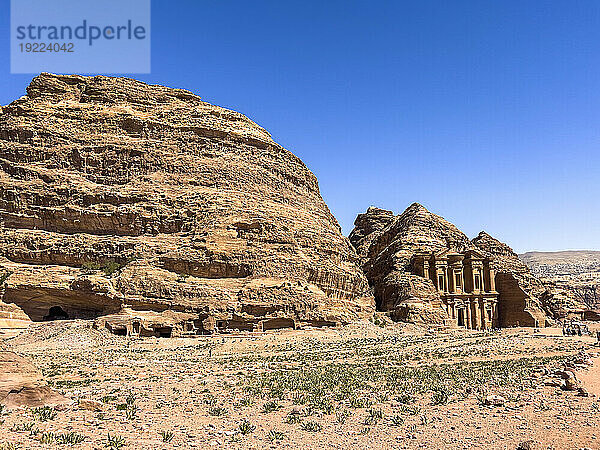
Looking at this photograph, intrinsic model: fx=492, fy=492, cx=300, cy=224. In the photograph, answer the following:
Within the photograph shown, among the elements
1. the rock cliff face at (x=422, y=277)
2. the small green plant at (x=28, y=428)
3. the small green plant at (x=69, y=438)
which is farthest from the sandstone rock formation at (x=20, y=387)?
the rock cliff face at (x=422, y=277)

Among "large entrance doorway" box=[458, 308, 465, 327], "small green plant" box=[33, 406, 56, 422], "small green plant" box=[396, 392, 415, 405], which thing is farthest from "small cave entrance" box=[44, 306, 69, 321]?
"large entrance doorway" box=[458, 308, 465, 327]

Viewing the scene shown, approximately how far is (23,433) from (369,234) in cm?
6973

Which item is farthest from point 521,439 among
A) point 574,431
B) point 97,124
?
point 97,124

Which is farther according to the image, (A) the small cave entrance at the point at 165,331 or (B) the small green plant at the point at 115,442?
(A) the small cave entrance at the point at 165,331

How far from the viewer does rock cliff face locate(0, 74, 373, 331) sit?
3519 centimetres

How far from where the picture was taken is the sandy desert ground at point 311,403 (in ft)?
31.4

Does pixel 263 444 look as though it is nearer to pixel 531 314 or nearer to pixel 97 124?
pixel 97 124

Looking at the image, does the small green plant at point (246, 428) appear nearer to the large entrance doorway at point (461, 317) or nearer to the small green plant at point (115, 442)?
the small green plant at point (115, 442)

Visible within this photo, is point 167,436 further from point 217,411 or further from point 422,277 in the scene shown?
point 422,277

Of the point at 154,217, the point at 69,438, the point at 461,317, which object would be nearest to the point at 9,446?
the point at 69,438

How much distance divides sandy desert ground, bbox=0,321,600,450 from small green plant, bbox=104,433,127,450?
0.03m

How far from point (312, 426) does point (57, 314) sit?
3243 cm

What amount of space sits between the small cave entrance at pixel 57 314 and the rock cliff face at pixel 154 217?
1035 millimetres

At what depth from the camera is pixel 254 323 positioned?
36062mm
